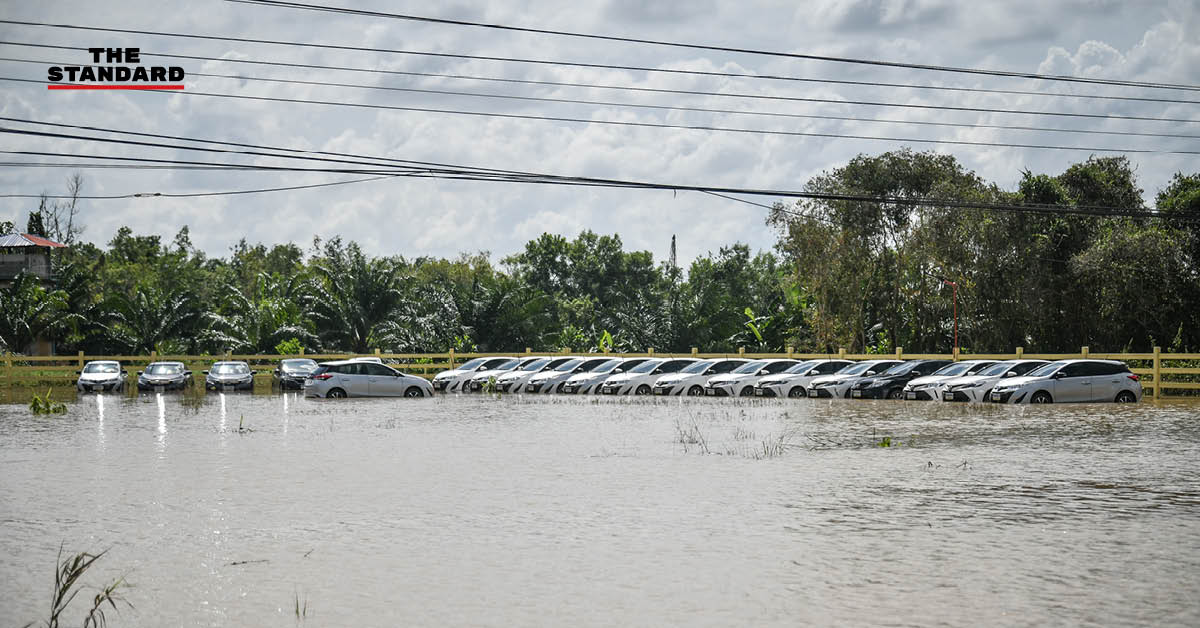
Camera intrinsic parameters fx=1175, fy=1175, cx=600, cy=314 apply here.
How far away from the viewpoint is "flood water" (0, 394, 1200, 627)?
793 cm

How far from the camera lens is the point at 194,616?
7715 mm

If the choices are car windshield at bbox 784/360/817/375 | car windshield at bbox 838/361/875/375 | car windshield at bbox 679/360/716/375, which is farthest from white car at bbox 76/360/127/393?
car windshield at bbox 838/361/875/375

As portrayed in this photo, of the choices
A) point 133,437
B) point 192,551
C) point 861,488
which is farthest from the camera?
point 133,437

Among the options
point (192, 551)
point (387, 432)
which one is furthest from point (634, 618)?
point (387, 432)

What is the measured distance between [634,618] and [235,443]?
1503 cm

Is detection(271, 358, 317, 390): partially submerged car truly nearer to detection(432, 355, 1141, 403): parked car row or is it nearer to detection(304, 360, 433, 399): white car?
detection(432, 355, 1141, 403): parked car row

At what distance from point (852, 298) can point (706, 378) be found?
76.3 ft

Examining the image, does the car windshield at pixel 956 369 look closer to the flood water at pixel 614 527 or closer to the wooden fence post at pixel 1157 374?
the wooden fence post at pixel 1157 374

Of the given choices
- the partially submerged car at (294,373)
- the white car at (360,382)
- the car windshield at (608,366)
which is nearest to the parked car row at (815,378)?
the car windshield at (608,366)

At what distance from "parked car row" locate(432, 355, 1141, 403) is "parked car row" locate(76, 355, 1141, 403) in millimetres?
37

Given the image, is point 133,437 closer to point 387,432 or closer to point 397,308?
point 387,432

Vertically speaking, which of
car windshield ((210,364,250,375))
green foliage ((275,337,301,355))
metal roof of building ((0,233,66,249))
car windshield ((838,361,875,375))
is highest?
metal roof of building ((0,233,66,249))

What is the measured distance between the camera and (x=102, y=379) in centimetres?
4741

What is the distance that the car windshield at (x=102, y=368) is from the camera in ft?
160
